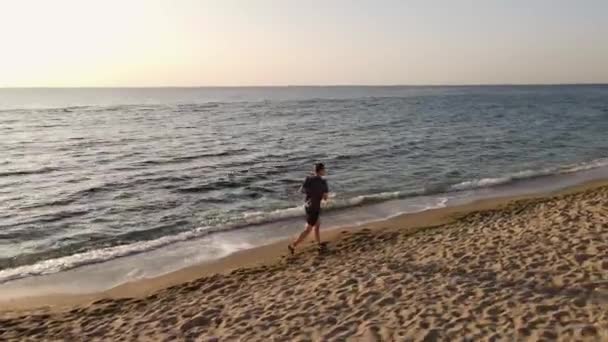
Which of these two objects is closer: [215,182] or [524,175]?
[215,182]

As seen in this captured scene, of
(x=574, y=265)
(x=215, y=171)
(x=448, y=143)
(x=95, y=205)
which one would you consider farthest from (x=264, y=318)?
(x=448, y=143)

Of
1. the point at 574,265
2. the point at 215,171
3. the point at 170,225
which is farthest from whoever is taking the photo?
the point at 215,171

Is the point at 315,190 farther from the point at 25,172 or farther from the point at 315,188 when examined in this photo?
the point at 25,172

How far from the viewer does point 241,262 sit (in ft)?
33.6

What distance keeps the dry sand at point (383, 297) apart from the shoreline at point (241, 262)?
63 millimetres

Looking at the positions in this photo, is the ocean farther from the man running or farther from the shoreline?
the man running

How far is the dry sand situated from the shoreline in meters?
0.06

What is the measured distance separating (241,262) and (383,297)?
3907 mm

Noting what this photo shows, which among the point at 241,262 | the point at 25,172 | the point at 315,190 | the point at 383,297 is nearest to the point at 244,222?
the point at 241,262

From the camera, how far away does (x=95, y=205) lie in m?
15.7

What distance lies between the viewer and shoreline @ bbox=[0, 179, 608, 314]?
8.52m

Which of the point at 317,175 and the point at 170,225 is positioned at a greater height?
the point at 317,175

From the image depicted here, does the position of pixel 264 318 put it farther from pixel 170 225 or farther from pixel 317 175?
pixel 170 225

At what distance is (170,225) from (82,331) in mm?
6459
